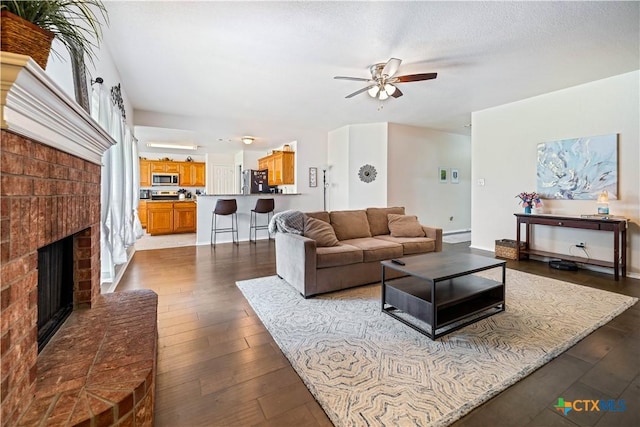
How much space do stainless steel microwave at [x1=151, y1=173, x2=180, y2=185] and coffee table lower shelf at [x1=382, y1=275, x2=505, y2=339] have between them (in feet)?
25.7

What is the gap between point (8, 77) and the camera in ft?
2.57

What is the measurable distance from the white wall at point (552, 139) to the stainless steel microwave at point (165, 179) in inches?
312

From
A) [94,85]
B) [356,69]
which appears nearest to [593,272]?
[356,69]

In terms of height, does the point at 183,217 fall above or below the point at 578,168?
below

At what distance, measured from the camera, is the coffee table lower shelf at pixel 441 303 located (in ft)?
6.75

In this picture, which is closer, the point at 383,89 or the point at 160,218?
the point at 383,89

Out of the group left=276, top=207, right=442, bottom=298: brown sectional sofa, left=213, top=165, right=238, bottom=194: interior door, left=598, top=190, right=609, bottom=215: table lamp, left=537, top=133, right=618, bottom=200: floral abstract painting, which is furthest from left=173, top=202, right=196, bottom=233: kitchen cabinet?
left=598, top=190, right=609, bottom=215: table lamp

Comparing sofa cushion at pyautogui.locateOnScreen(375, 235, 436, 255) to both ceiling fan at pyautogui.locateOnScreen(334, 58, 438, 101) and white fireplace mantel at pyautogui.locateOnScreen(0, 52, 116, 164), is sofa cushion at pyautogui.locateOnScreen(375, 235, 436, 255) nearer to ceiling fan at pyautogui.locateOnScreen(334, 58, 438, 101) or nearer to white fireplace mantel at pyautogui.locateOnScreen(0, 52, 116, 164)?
ceiling fan at pyautogui.locateOnScreen(334, 58, 438, 101)

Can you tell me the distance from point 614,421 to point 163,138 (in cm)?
766

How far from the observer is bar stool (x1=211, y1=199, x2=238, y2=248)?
5.46 m

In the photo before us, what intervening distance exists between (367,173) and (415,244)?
120 inches

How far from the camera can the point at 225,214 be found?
5.51 m

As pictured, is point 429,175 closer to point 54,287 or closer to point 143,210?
point 54,287

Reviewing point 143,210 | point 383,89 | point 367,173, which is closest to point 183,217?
point 143,210
